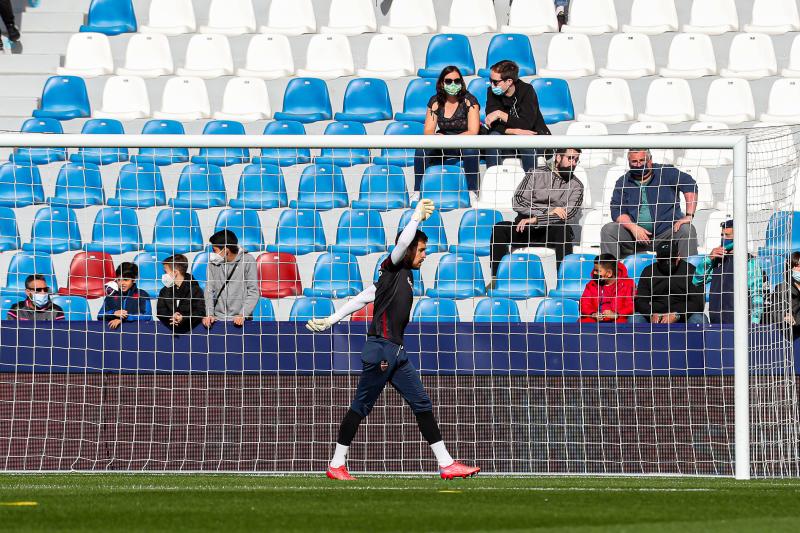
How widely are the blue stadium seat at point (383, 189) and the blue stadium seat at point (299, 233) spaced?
0.50 m

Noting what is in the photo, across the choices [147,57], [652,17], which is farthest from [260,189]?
[652,17]

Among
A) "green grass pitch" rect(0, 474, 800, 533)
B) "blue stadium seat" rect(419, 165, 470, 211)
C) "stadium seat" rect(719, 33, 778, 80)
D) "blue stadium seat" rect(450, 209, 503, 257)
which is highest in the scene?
"stadium seat" rect(719, 33, 778, 80)

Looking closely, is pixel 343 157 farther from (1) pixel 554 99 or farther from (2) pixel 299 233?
(1) pixel 554 99

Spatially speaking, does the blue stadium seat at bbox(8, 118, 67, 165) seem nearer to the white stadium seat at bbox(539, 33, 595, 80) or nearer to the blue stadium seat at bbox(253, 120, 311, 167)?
the blue stadium seat at bbox(253, 120, 311, 167)

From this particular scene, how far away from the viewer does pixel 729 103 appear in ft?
50.1

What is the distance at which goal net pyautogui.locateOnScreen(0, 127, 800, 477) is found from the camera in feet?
A: 36.6

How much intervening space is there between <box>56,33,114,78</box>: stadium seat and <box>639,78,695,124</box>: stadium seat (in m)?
6.31

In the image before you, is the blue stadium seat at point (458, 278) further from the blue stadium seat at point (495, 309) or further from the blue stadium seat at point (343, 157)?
the blue stadium seat at point (343, 157)

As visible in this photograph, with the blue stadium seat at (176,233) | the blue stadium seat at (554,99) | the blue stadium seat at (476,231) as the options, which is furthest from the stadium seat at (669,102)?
the blue stadium seat at (176,233)

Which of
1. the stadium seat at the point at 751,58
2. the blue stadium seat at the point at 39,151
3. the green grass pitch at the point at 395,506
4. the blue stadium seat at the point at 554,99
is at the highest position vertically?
the stadium seat at the point at 751,58

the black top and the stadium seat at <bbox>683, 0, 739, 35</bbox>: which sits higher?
the stadium seat at <bbox>683, 0, 739, 35</bbox>

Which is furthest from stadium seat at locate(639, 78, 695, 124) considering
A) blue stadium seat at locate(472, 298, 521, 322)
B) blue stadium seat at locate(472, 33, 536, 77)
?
blue stadium seat at locate(472, 298, 521, 322)

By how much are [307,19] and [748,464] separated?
8752 millimetres

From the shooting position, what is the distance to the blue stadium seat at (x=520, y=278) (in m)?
11.7
